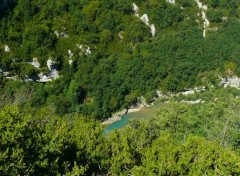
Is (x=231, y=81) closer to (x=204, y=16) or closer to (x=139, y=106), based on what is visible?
(x=204, y=16)

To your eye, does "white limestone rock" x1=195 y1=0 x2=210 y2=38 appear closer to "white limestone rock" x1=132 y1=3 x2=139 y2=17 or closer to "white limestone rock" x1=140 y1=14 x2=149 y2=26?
"white limestone rock" x1=140 y1=14 x2=149 y2=26

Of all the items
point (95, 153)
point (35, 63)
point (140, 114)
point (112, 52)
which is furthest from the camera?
point (112, 52)

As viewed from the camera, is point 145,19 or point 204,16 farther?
point 204,16

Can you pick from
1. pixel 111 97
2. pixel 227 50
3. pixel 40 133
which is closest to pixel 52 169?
pixel 40 133

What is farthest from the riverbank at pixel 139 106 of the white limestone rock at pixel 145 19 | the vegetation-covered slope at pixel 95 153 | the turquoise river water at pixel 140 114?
the vegetation-covered slope at pixel 95 153

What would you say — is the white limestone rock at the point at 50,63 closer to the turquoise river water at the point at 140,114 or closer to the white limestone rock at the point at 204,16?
the turquoise river water at the point at 140,114

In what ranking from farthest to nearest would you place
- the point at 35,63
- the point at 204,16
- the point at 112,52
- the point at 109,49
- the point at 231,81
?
the point at 204,16 → the point at 109,49 → the point at 112,52 → the point at 231,81 → the point at 35,63

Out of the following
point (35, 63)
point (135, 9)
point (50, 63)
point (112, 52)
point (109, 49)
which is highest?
point (135, 9)

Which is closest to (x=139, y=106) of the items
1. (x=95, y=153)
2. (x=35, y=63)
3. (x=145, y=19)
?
(x=145, y=19)

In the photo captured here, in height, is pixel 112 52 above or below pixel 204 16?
below
